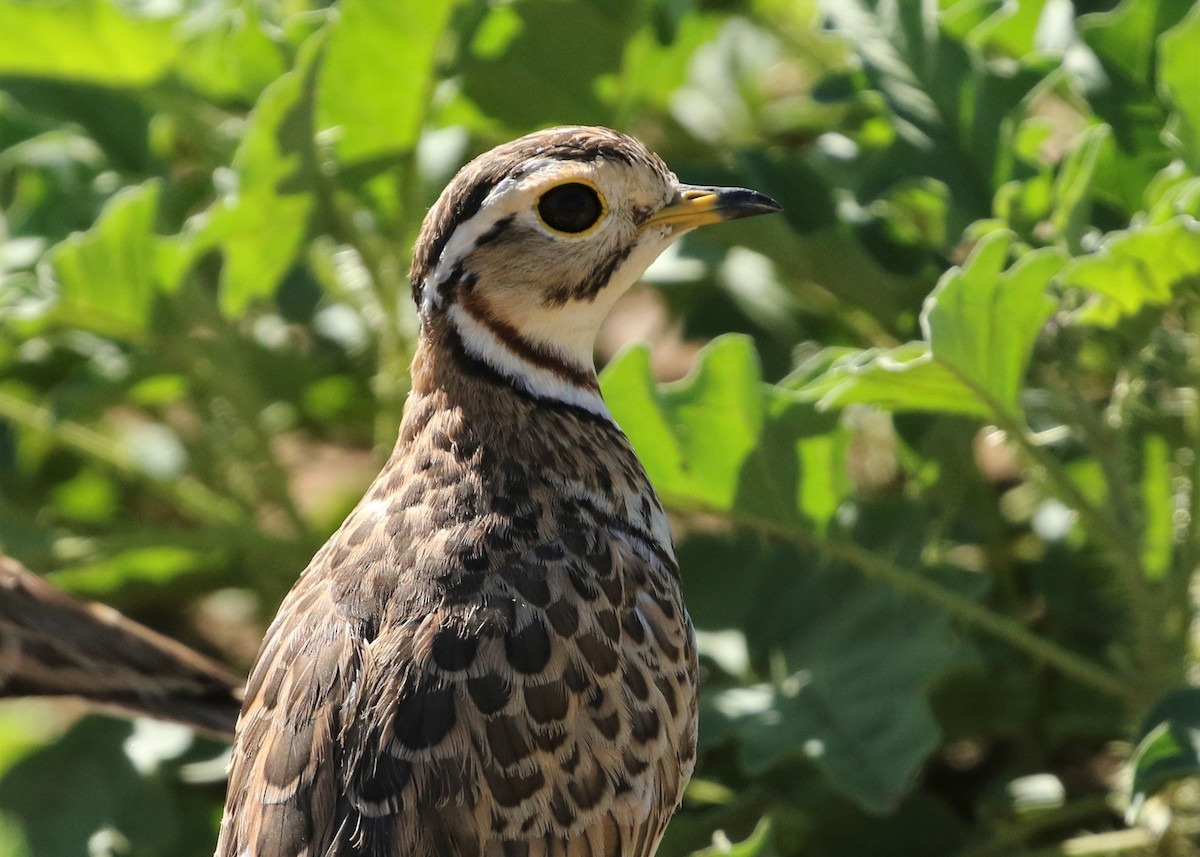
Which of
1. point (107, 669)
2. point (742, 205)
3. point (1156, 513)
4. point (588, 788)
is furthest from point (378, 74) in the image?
point (1156, 513)

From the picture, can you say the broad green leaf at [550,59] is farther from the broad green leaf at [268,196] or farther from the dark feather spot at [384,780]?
the dark feather spot at [384,780]

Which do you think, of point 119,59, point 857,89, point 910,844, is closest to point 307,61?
point 119,59

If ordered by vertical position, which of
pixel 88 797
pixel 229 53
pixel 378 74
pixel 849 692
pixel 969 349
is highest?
pixel 229 53

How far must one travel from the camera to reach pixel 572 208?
2.99m

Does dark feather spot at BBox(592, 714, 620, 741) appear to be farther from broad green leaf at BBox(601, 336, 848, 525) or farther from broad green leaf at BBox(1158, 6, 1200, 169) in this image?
broad green leaf at BBox(1158, 6, 1200, 169)

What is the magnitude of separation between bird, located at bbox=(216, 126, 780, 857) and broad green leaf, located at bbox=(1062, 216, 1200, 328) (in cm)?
67

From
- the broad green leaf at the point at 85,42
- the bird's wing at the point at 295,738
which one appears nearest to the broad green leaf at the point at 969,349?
the bird's wing at the point at 295,738

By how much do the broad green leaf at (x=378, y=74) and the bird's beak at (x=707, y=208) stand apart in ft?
4.12

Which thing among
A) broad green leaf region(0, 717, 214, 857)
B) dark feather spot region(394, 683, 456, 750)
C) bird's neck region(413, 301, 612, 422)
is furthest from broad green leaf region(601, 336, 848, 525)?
broad green leaf region(0, 717, 214, 857)

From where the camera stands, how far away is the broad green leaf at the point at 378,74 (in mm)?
4066

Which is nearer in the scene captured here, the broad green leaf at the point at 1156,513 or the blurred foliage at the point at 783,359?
the blurred foliage at the point at 783,359

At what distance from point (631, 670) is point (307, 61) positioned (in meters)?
1.72

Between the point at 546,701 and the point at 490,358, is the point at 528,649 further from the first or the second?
the point at 490,358

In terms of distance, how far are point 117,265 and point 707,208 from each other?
5.96ft
